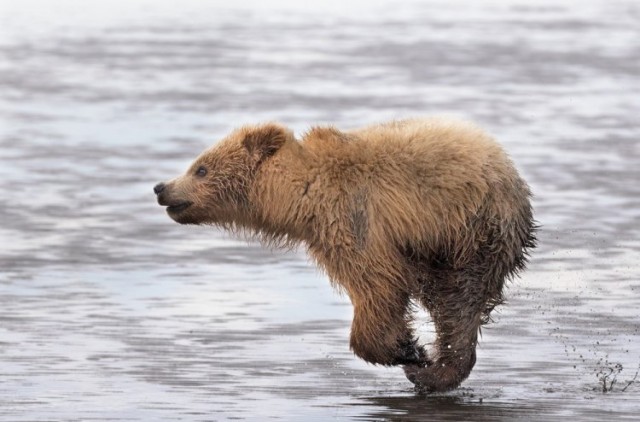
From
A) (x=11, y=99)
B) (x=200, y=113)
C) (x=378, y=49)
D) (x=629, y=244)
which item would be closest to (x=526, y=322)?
(x=629, y=244)

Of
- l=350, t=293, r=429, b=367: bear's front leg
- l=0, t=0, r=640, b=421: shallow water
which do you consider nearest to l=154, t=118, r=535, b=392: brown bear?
l=350, t=293, r=429, b=367: bear's front leg

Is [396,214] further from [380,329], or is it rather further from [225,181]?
[225,181]

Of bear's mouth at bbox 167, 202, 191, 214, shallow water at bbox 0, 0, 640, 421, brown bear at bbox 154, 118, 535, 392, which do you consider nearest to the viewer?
brown bear at bbox 154, 118, 535, 392

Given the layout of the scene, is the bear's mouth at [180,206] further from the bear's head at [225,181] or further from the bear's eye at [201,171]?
the bear's eye at [201,171]

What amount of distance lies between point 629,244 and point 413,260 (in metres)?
4.26

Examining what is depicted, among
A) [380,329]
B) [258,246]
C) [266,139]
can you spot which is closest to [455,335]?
[380,329]

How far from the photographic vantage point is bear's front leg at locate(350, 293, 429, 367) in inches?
336

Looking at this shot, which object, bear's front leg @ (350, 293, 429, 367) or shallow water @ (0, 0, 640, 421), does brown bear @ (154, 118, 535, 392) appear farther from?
shallow water @ (0, 0, 640, 421)

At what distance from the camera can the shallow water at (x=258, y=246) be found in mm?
8734

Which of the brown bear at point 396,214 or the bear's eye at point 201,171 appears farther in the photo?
the bear's eye at point 201,171

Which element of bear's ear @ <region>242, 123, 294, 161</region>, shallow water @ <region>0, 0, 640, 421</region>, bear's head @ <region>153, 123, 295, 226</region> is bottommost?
shallow water @ <region>0, 0, 640, 421</region>

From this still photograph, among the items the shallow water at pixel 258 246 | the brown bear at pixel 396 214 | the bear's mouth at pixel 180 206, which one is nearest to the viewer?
the brown bear at pixel 396 214

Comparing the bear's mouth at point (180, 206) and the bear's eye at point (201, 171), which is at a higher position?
the bear's eye at point (201, 171)

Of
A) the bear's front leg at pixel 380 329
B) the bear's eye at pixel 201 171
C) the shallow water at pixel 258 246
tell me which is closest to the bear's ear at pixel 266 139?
the bear's eye at pixel 201 171
